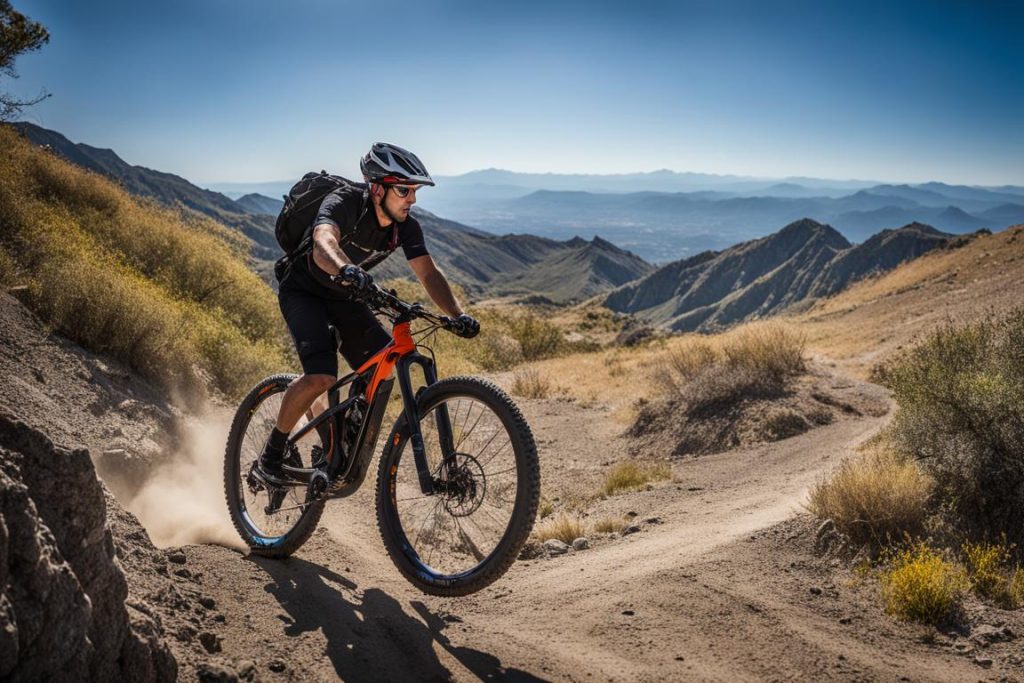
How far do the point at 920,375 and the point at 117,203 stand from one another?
733 inches

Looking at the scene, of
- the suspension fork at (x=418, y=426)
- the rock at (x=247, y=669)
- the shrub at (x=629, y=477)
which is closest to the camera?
the rock at (x=247, y=669)

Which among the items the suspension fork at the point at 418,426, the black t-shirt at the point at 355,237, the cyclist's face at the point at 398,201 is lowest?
the suspension fork at the point at 418,426

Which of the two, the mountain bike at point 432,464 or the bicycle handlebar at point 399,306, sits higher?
the bicycle handlebar at point 399,306

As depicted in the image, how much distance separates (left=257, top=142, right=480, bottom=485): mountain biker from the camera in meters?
4.68

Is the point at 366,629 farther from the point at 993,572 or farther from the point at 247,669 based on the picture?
the point at 993,572

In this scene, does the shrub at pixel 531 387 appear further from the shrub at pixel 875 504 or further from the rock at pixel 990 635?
the rock at pixel 990 635

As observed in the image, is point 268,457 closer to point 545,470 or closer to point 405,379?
point 405,379

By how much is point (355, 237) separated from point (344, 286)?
1.78 ft

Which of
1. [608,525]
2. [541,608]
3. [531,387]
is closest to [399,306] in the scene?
[541,608]

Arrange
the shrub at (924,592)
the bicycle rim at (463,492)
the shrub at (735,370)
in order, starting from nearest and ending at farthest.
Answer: the bicycle rim at (463,492), the shrub at (924,592), the shrub at (735,370)

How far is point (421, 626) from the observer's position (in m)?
4.16

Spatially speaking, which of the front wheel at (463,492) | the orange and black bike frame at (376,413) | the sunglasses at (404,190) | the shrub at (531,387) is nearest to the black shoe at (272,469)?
the orange and black bike frame at (376,413)

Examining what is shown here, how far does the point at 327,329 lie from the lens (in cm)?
486

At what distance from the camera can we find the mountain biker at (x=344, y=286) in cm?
468
